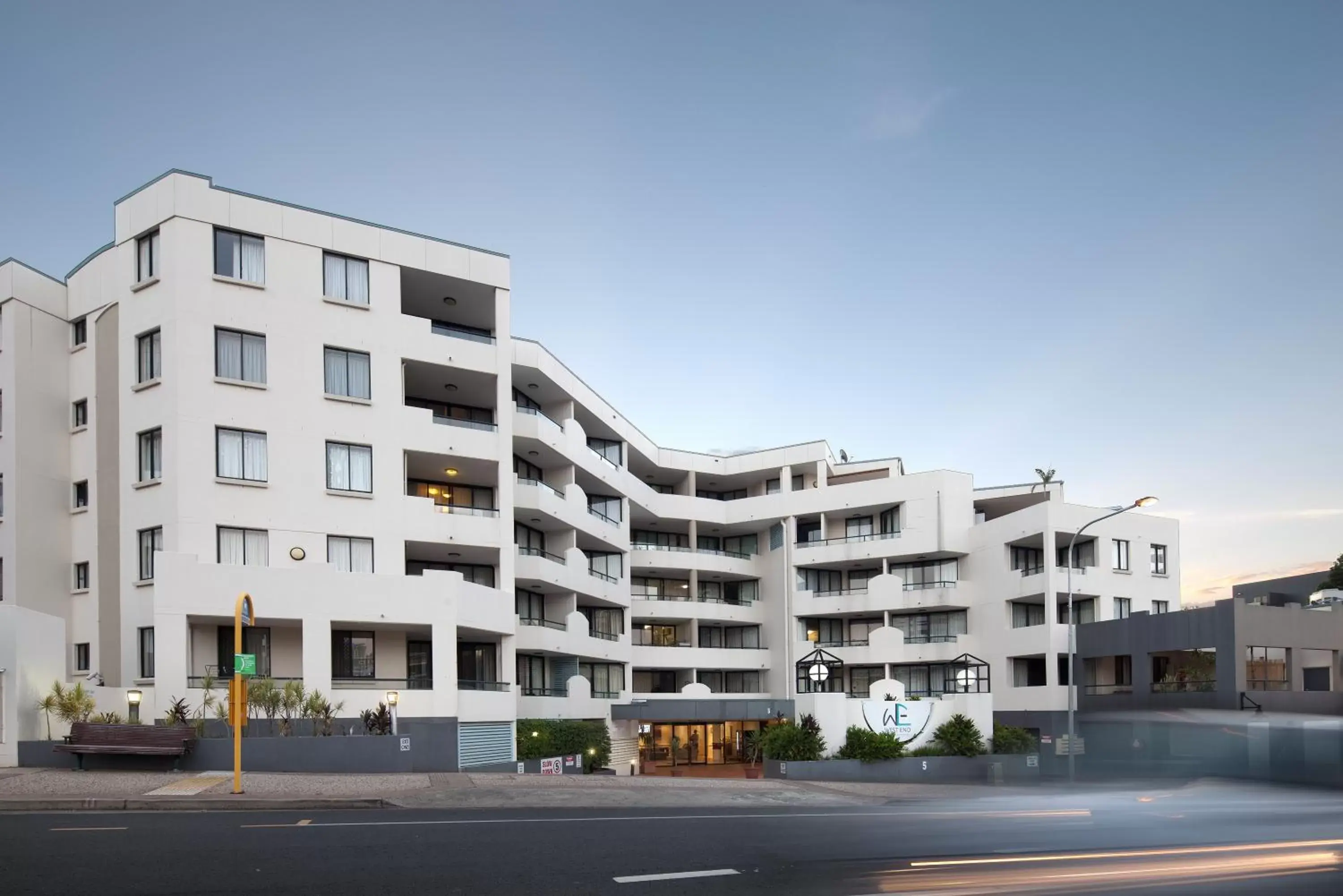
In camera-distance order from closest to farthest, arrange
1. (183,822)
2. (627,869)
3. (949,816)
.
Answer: (627,869)
(183,822)
(949,816)

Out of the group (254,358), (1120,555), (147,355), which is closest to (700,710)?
(1120,555)

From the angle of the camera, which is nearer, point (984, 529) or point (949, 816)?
point (949, 816)

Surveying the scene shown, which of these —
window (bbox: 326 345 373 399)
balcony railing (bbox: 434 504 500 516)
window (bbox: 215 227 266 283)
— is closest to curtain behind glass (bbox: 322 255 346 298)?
window (bbox: 326 345 373 399)

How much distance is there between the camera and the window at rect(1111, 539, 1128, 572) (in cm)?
5591

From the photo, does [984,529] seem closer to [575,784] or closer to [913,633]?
[913,633]

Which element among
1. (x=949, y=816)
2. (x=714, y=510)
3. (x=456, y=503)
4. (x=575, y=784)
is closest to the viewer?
(x=949, y=816)

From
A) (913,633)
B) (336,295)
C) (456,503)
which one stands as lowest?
(913,633)

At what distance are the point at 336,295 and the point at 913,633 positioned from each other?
39151 millimetres

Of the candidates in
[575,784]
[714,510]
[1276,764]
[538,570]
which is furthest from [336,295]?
[714,510]

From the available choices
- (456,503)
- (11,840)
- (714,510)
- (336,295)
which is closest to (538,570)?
(456,503)

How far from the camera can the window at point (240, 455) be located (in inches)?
1350

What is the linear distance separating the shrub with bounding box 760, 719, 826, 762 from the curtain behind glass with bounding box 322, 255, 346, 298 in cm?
2155

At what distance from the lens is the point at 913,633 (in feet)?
206

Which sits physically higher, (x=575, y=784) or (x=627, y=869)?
(x=627, y=869)
